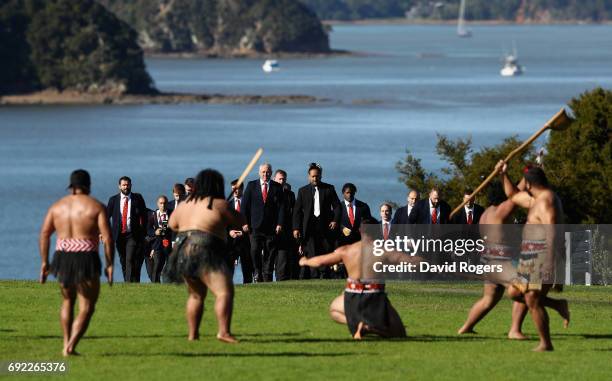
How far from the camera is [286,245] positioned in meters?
25.5

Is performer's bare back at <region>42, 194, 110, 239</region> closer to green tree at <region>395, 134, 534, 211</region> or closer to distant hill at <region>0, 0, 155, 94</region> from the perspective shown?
green tree at <region>395, 134, 534, 211</region>

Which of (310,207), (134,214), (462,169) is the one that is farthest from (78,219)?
(462,169)

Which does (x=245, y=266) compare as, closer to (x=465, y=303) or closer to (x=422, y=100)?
(x=465, y=303)

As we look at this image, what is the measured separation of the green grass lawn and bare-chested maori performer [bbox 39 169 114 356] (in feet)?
1.74

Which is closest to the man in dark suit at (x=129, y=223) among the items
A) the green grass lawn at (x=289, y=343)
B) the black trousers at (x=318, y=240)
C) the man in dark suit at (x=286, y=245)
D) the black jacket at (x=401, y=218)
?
the man in dark suit at (x=286, y=245)

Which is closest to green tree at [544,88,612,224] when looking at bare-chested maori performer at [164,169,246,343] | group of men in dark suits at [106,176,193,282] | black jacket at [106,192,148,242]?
group of men in dark suits at [106,176,193,282]

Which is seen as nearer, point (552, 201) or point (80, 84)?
point (552, 201)

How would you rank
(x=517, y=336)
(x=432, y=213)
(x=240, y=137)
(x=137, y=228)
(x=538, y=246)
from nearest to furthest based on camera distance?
1. (x=538, y=246)
2. (x=517, y=336)
3. (x=432, y=213)
4. (x=137, y=228)
5. (x=240, y=137)

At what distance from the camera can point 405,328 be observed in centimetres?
1708

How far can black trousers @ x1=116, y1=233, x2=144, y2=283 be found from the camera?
24.5 metres

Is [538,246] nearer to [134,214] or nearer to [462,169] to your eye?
[134,214]

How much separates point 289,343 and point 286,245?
369 inches

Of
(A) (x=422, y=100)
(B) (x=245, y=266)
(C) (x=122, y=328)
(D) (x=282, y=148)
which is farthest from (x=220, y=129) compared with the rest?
(C) (x=122, y=328)

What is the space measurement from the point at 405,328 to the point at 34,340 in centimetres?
387
